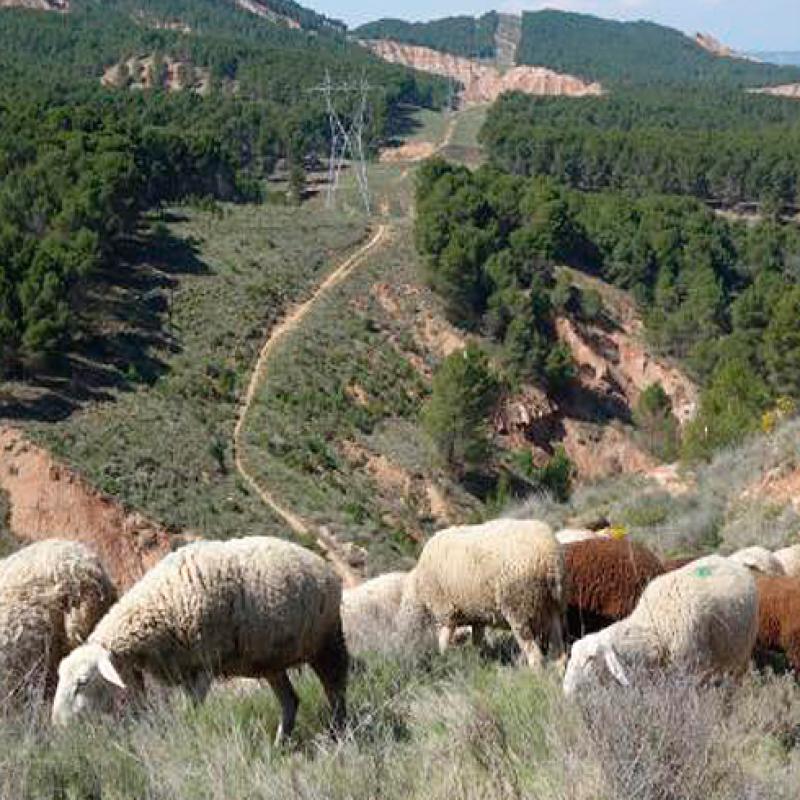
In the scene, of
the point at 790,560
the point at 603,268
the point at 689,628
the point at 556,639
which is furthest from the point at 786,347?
the point at 689,628

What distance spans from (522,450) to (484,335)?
8340mm

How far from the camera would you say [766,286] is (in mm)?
53656

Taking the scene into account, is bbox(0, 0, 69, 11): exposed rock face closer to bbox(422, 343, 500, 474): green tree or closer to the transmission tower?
the transmission tower

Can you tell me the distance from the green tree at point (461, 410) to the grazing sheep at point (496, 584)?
2962 centimetres

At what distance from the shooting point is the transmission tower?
6744cm

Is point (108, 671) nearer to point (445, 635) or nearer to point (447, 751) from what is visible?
point (447, 751)

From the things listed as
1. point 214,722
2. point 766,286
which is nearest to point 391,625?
point 214,722

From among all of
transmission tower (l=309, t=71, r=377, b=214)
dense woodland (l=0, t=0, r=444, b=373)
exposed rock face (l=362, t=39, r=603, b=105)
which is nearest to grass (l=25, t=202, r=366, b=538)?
dense woodland (l=0, t=0, r=444, b=373)

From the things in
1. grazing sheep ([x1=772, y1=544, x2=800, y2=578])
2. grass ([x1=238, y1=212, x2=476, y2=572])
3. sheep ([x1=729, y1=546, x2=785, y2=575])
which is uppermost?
sheep ([x1=729, y1=546, x2=785, y2=575])

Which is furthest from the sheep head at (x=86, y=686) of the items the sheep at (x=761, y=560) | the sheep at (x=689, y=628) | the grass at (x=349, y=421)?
the grass at (x=349, y=421)

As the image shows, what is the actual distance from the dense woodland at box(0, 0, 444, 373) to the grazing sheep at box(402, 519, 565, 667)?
2627 centimetres

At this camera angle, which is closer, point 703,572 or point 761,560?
point 703,572

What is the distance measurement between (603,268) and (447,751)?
58.6 metres

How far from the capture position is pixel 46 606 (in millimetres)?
8195
